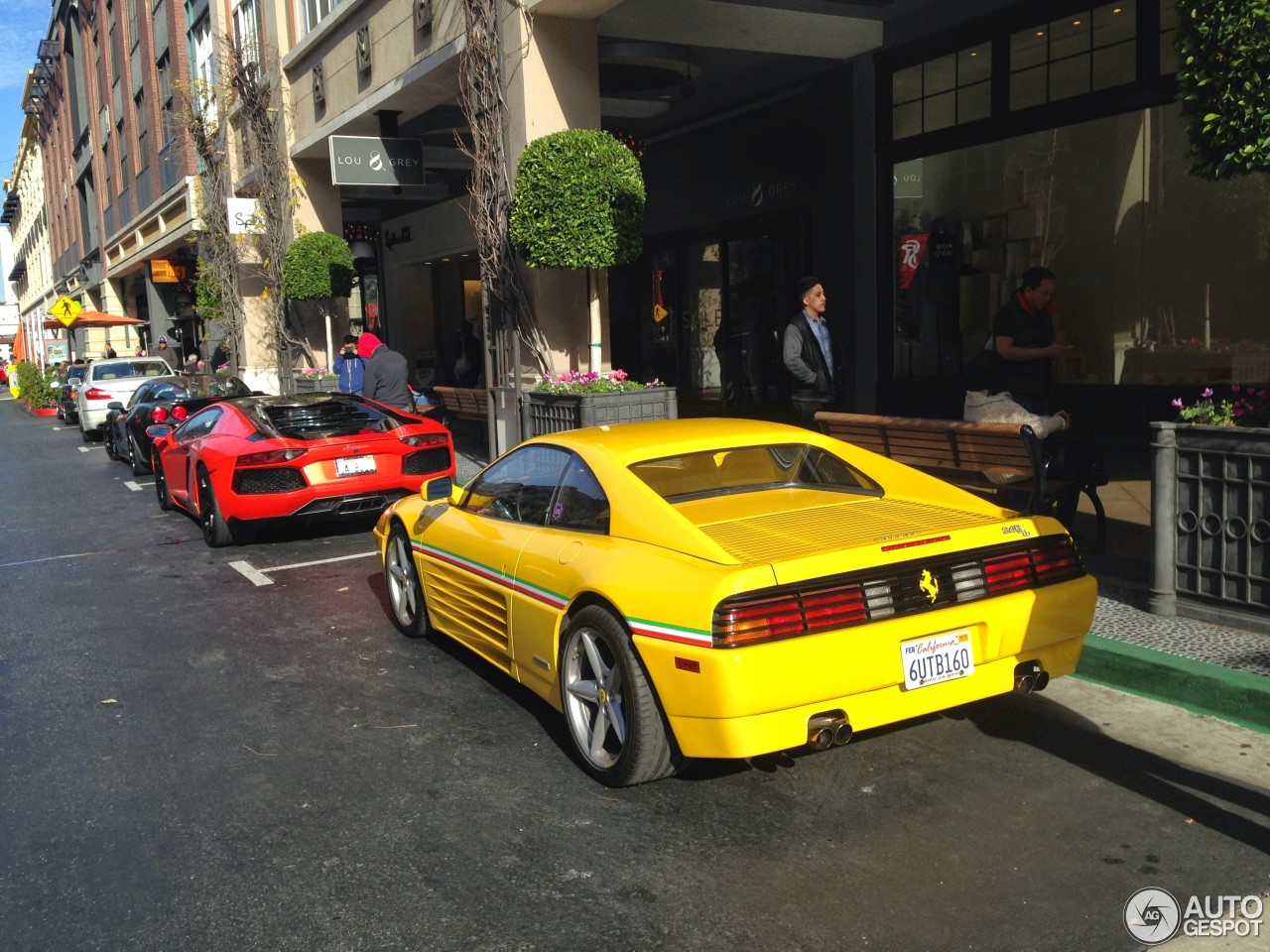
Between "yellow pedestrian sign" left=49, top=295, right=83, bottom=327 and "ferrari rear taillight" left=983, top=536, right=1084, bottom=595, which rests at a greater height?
"yellow pedestrian sign" left=49, top=295, right=83, bottom=327

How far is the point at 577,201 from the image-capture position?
422 inches

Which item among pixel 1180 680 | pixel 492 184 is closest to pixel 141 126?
pixel 492 184

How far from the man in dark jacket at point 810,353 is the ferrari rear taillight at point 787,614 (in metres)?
5.05

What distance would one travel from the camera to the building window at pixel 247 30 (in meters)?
22.0

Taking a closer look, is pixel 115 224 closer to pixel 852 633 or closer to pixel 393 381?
pixel 393 381

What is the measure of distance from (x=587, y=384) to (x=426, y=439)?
212cm

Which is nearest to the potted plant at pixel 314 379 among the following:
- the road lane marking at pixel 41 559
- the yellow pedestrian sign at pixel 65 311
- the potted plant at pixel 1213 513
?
the road lane marking at pixel 41 559

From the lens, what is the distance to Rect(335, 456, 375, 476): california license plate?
9391 millimetres

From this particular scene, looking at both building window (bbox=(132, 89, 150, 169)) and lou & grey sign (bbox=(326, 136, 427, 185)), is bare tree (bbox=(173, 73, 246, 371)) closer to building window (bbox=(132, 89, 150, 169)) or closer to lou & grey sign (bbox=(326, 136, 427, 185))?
lou & grey sign (bbox=(326, 136, 427, 185))

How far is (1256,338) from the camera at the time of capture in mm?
10766

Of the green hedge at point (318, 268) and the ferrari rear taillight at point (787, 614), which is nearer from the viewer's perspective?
the ferrari rear taillight at point (787, 614)

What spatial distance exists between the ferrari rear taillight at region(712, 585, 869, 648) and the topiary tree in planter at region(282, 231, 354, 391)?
17061mm

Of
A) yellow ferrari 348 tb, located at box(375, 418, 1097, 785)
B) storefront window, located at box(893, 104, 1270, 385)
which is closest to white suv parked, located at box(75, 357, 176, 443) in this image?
storefront window, located at box(893, 104, 1270, 385)

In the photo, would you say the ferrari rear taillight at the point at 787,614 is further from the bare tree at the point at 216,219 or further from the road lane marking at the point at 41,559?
the bare tree at the point at 216,219
